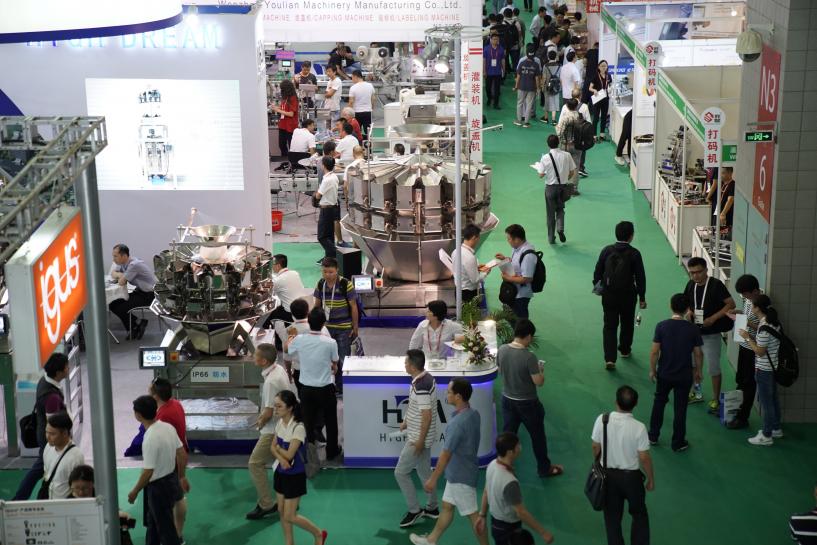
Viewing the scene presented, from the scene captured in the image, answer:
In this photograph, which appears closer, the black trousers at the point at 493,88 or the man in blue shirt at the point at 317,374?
the man in blue shirt at the point at 317,374

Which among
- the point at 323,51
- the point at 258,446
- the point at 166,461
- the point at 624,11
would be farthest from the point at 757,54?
the point at 323,51

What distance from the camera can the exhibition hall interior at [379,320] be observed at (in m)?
6.01

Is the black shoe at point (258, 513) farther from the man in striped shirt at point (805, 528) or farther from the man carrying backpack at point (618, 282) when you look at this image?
the man carrying backpack at point (618, 282)

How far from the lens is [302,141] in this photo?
16.9 m

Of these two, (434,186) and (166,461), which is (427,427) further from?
(434,186)

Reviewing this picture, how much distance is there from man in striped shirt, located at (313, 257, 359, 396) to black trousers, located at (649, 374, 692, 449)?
268 cm

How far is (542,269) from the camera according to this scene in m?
11.0

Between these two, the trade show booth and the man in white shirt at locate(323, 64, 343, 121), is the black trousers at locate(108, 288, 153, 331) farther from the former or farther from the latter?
the man in white shirt at locate(323, 64, 343, 121)

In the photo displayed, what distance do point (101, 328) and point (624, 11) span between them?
16054mm

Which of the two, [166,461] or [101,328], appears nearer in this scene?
[101,328]

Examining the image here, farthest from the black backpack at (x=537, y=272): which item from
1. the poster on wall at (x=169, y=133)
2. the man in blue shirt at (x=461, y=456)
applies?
the man in blue shirt at (x=461, y=456)

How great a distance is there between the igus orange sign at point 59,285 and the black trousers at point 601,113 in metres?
16.0

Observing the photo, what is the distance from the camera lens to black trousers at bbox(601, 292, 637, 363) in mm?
10781

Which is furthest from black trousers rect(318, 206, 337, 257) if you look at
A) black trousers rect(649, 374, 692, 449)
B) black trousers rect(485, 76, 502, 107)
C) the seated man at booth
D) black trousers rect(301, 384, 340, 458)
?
black trousers rect(485, 76, 502, 107)
